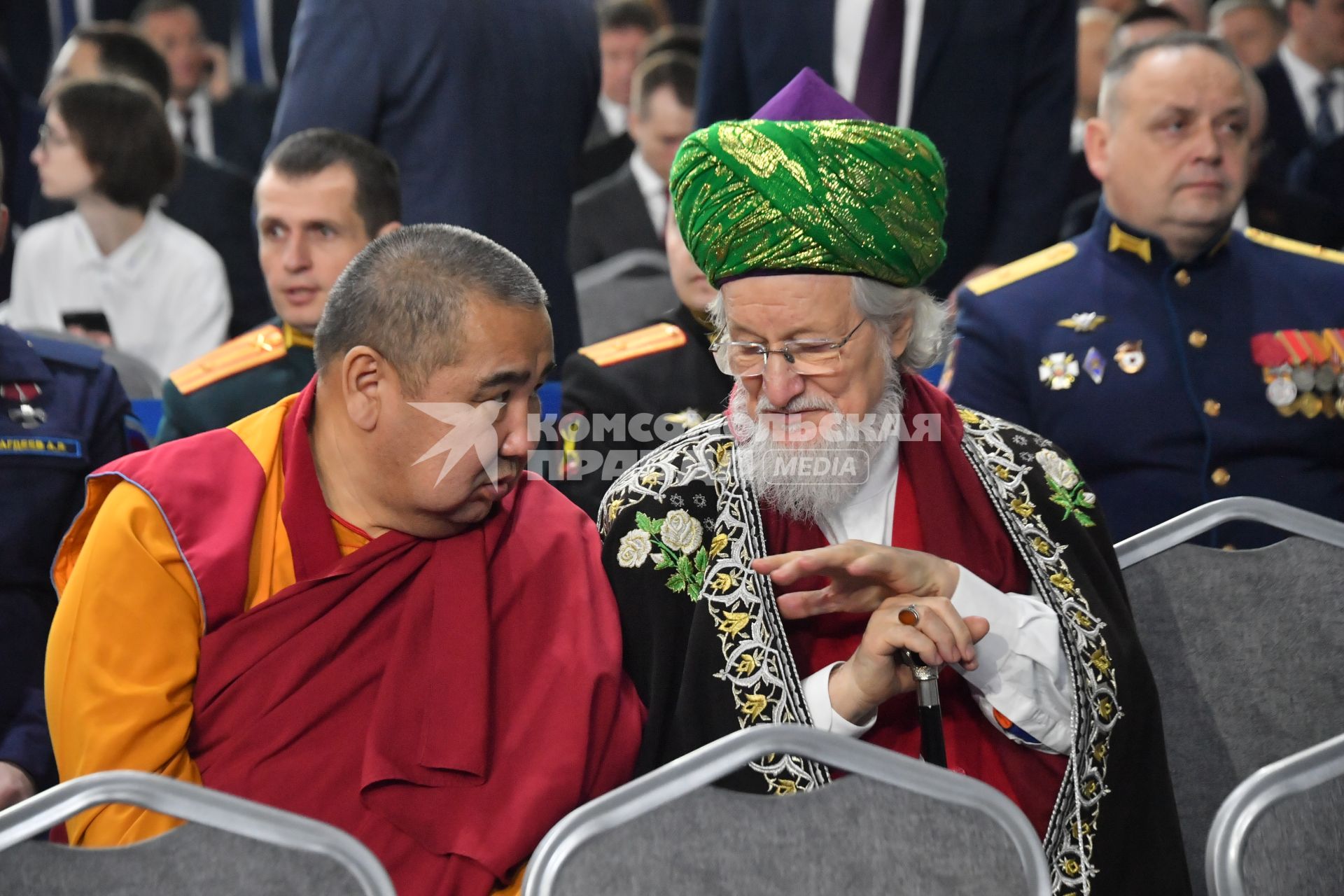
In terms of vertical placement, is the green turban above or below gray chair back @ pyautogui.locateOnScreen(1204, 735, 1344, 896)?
above

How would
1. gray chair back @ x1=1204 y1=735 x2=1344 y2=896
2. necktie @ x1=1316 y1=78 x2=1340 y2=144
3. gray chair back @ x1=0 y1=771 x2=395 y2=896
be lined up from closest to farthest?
gray chair back @ x1=0 y1=771 x2=395 y2=896, gray chair back @ x1=1204 y1=735 x2=1344 y2=896, necktie @ x1=1316 y1=78 x2=1340 y2=144

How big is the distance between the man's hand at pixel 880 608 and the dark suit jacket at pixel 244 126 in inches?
242

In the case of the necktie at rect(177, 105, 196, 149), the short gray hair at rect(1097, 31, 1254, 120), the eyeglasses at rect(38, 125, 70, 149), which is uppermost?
the short gray hair at rect(1097, 31, 1254, 120)

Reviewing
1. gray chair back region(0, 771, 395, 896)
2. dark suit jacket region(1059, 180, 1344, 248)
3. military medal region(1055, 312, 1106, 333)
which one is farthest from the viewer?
dark suit jacket region(1059, 180, 1344, 248)

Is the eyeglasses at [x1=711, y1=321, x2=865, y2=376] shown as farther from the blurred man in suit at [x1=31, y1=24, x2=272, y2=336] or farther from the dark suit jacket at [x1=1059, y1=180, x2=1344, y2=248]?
the blurred man in suit at [x1=31, y1=24, x2=272, y2=336]

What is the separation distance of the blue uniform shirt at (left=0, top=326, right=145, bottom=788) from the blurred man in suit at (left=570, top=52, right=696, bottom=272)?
3.41m

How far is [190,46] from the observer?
8.23 meters

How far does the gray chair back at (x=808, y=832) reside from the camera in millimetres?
1988

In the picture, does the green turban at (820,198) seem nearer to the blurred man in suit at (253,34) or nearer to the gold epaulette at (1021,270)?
the gold epaulette at (1021,270)

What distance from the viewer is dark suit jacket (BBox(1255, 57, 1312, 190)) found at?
707cm

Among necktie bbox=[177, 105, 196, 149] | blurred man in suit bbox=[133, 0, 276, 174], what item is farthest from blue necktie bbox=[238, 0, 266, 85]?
necktie bbox=[177, 105, 196, 149]

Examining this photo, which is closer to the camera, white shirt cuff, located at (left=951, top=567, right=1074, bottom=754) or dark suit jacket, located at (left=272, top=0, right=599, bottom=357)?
white shirt cuff, located at (left=951, top=567, right=1074, bottom=754)

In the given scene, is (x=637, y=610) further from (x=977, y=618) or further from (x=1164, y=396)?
(x=1164, y=396)

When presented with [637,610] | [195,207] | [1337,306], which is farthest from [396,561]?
[195,207]
